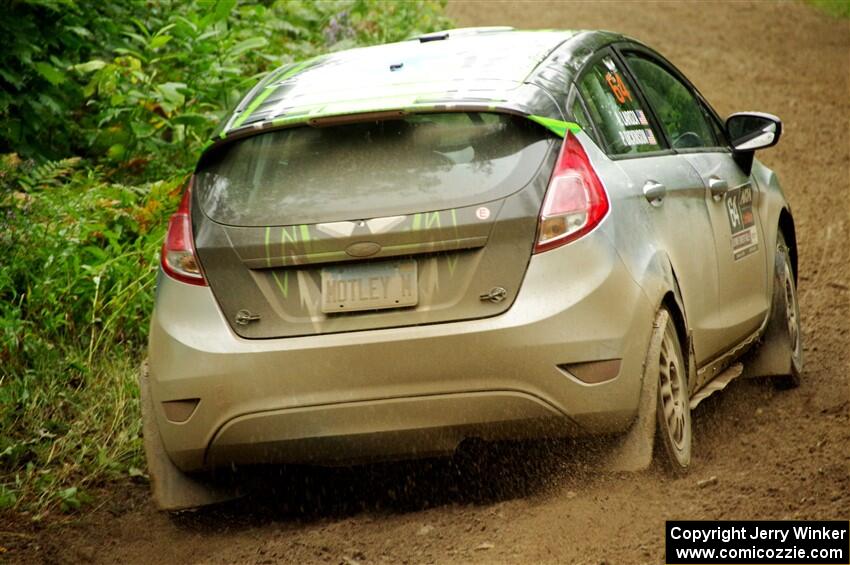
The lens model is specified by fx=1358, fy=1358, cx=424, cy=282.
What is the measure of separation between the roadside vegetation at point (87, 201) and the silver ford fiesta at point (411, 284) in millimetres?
1073

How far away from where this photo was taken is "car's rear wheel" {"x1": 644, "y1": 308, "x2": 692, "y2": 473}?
4789 mm

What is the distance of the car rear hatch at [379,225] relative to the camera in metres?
4.50

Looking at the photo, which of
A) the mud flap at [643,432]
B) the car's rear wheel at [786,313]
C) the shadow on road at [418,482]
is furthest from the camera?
the car's rear wheel at [786,313]

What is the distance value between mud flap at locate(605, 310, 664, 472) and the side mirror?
1.91m

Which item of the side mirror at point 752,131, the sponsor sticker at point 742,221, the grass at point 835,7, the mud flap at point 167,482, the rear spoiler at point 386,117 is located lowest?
the grass at point 835,7

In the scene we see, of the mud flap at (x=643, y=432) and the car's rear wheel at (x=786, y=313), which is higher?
the mud flap at (x=643, y=432)

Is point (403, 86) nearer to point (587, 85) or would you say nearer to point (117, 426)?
point (587, 85)

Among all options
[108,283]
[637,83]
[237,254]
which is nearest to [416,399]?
[237,254]

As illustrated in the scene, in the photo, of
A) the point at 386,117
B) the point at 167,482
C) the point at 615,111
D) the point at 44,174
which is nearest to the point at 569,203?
the point at 386,117

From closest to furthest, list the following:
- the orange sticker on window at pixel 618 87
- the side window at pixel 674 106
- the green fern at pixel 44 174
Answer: the orange sticker on window at pixel 618 87
the side window at pixel 674 106
the green fern at pixel 44 174

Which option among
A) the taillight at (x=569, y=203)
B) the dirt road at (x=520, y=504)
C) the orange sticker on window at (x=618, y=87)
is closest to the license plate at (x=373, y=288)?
the taillight at (x=569, y=203)

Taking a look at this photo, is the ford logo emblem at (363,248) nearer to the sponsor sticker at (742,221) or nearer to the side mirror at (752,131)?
the sponsor sticker at (742,221)

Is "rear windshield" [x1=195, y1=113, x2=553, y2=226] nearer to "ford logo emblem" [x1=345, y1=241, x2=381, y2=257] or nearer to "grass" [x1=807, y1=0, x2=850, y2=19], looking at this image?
"ford logo emblem" [x1=345, y1=241, x2=381, y2=257]

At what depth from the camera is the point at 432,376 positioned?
450 centimetres
